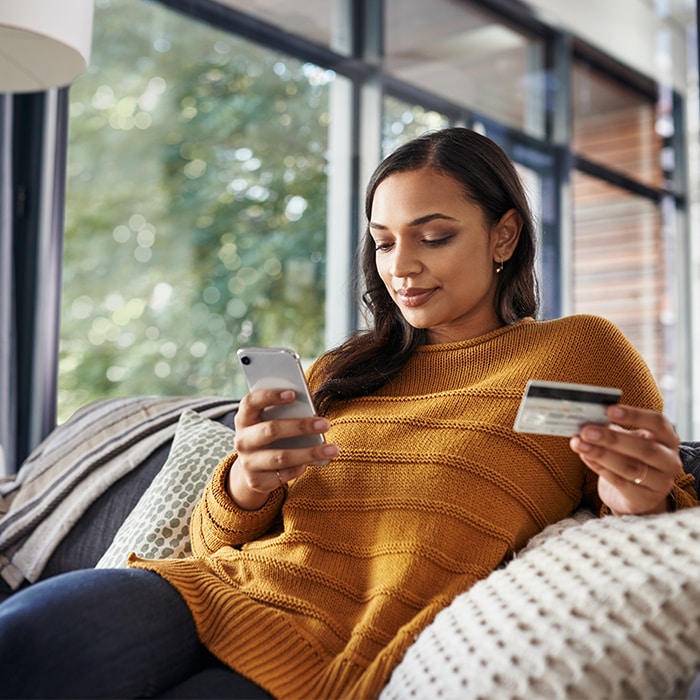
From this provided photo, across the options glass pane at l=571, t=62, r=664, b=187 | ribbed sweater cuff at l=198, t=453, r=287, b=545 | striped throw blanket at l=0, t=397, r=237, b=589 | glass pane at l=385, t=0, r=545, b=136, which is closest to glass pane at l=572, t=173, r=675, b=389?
glass pane at l=571, t=62, r=664, b=187

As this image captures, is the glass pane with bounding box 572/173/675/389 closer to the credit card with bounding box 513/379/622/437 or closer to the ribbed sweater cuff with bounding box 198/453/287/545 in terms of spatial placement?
the ribbed sweater cuff with bounding box 198/453/287/545

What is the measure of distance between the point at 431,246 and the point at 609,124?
12.9ft

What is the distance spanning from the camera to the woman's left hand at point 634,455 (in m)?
1.08

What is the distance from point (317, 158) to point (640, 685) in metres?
3.74

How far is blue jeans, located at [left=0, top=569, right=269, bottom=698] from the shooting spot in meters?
1.02

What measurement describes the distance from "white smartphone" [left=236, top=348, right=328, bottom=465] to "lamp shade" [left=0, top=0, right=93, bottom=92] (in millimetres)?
1064

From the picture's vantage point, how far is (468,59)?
483 centimetres

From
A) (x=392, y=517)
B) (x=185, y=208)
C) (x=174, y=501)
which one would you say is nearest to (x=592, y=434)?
(x=392, y=517)

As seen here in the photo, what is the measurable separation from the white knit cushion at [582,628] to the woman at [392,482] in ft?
0.29

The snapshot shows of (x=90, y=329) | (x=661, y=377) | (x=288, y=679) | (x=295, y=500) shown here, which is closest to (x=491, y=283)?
(x=295, y=500)

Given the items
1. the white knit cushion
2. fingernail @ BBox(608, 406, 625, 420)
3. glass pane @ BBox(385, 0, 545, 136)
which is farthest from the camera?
glass pane @ BBox(385, 0, 545, 136)

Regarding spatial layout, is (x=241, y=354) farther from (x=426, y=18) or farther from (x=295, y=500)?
(x=426, y=18)

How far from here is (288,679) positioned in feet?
3.75

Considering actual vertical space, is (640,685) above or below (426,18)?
below
